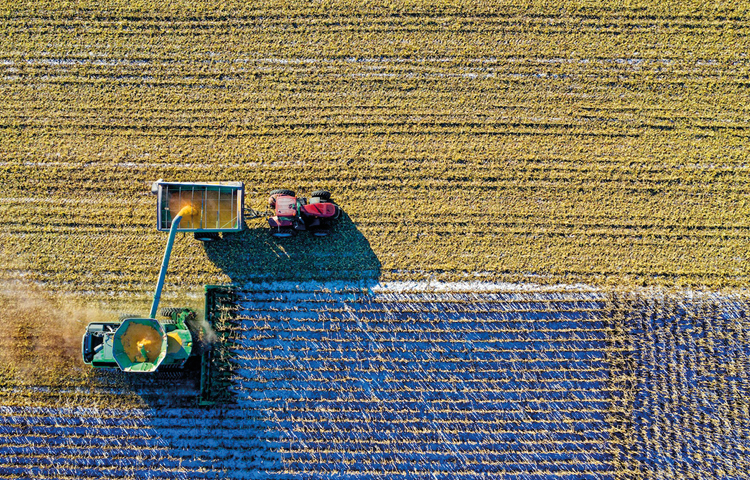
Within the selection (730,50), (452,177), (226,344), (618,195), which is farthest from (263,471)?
(730,50)

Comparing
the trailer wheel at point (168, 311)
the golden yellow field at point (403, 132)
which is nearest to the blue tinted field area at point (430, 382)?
the golden yellow field at point (403, 132)

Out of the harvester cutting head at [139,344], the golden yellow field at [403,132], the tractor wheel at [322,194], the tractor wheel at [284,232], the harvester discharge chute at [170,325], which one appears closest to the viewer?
the harvester cutting head at [139,344]

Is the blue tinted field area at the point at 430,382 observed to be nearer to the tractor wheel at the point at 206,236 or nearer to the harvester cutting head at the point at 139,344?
the tractor wheel at the point at 206,236

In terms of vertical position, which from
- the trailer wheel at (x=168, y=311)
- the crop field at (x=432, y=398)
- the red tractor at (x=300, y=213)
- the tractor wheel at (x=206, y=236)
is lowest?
the crop field at (x=432, y=398)

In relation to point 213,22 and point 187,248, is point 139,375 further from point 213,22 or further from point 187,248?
point 213,22

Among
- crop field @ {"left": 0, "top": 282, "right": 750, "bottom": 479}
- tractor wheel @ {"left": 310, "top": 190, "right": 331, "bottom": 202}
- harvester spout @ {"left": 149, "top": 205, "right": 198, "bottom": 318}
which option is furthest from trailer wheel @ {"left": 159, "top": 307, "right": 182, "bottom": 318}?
tractor wheel @ {"left": 310, "top": 190, "right": 331, "bottom": 202}

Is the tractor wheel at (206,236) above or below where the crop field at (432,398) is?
above

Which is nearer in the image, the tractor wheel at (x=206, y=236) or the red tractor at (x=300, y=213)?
the red tractor at (x=300, y=213)
